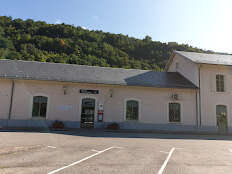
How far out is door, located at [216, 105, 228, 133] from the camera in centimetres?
1562

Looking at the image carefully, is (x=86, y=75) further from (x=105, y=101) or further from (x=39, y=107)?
(x=39, y=107)

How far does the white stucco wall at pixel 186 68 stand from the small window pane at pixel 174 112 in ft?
8.62

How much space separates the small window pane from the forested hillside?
1017 inches

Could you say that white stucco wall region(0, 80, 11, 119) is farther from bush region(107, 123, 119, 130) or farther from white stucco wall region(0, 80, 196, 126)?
bush region(107, 123, 119, 130)

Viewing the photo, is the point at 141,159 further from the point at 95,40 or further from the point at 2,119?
the point at 95,40

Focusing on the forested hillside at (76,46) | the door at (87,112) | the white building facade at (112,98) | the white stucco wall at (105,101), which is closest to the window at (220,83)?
the white building facade at (112,98)

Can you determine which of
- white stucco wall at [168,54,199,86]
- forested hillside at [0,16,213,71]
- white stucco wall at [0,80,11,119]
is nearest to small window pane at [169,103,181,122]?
white stucco wall at [168,54,199,86]

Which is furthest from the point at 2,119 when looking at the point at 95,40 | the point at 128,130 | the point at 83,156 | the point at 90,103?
the point at 95,40

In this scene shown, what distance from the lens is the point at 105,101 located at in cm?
1479

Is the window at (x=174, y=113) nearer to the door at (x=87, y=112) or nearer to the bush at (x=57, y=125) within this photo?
the door at (x=87, y=112)

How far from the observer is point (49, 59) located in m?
38.6

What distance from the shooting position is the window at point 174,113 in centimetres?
1533

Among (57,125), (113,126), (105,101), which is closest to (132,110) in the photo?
(113,126)

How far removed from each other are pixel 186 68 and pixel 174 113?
474cm
